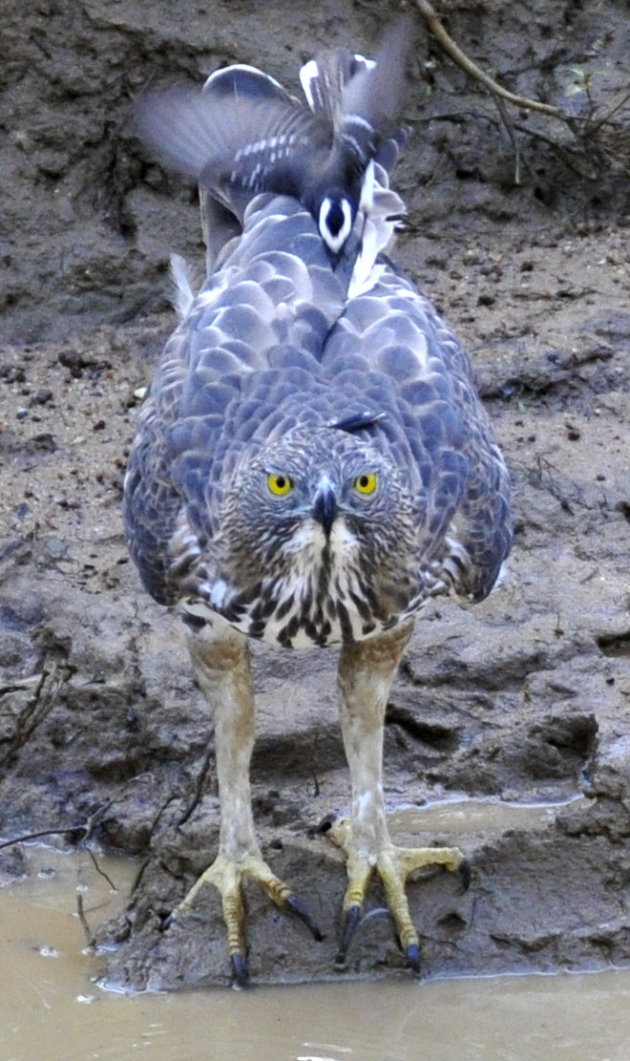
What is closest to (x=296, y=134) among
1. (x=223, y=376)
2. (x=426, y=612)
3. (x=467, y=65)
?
(x=223, y=376)

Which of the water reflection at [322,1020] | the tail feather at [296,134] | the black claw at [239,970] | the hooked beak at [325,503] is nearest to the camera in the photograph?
the hooked beak at [325,503]

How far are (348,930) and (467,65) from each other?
4.64 m

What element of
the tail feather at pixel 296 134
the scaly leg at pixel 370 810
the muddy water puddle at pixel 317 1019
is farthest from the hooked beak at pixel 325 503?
the muddy water puddle at pixel 317 1019

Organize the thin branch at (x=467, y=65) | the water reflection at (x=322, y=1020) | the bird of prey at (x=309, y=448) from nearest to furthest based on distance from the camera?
the bird of prey at (x=309, y=448) < the water reflection at (x=322, y=1020) < the thin branch at (x=467, y=65)

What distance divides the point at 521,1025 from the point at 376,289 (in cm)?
211

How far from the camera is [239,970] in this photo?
532cm

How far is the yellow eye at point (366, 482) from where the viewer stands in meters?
4.69

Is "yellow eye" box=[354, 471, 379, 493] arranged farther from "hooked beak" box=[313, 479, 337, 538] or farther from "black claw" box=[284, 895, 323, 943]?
"black claw" box=[284, 895, 323, 943]

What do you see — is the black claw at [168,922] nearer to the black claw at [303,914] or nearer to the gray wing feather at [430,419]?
the black claw at [303,914]

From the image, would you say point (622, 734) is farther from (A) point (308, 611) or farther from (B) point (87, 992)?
(B) point (87, 992)

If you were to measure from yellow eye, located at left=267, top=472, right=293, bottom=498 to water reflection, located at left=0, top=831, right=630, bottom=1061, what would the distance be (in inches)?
58.9

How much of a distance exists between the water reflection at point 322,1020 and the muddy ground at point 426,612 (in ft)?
0.28

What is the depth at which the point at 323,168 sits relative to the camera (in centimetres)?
566

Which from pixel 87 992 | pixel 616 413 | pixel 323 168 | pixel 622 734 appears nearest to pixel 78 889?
pixel 87 992
